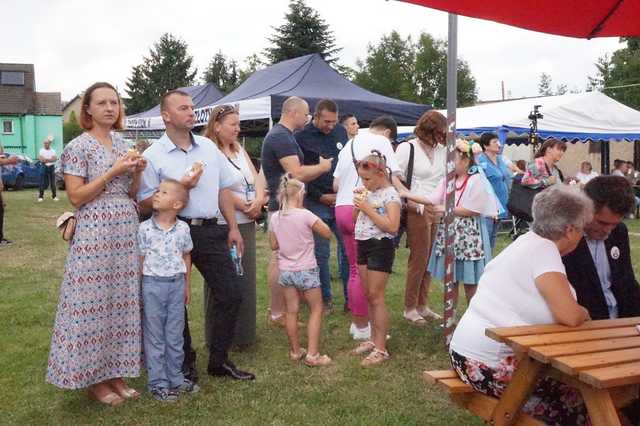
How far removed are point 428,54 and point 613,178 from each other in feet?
201

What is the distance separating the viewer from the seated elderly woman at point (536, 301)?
2.72m

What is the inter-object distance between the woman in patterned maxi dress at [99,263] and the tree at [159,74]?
2053 inches

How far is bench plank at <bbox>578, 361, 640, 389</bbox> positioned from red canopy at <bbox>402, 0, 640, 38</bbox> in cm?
166

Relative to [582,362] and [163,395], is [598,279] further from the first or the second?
[163,395]

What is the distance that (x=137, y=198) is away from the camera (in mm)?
3830

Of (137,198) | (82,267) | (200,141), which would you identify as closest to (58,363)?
(82,267)

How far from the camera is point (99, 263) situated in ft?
11.7

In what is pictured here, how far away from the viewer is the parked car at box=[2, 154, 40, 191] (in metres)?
24.2

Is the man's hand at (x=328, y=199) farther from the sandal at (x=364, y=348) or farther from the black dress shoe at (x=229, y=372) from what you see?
the black dress shoe at (x=229, y=372)

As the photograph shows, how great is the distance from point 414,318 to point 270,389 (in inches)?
79.3

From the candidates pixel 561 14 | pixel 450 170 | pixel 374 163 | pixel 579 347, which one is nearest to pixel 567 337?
pixel 579 347

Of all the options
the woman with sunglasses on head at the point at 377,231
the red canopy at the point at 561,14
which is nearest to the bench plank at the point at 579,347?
the red canopy at the point at 561,14

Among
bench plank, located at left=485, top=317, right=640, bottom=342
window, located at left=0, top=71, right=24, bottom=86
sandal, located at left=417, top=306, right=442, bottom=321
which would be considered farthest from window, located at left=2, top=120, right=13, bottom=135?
bench plank, located at left=485, top=317, right=640, bottom=342

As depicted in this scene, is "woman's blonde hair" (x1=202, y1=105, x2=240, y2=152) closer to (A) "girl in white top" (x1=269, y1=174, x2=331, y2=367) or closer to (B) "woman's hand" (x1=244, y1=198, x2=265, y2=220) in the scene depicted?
(B) "woman's hand" (x1=244, y1=198, x2=265, y2=220)
